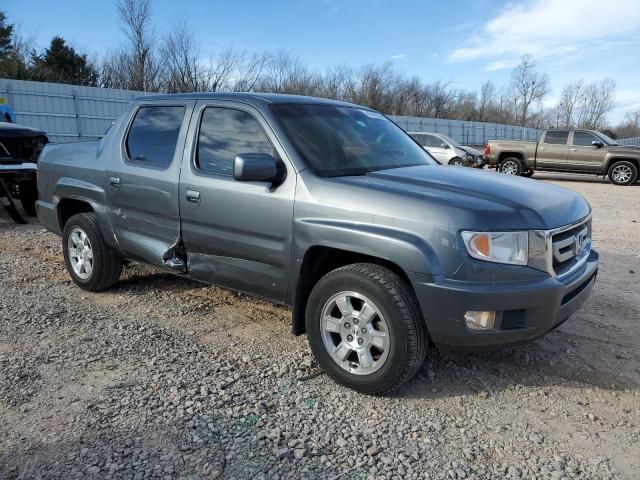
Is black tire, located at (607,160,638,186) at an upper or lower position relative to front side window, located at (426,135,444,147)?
lower

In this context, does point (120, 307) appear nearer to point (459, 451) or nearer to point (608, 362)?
point (459, 451)

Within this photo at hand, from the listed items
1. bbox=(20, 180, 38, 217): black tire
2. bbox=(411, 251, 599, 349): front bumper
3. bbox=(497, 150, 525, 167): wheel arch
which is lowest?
bbox=(20, 180, 38, 217): black tire

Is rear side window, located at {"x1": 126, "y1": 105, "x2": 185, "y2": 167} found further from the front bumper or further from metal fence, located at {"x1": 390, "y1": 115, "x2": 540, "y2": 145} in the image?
metal fence, located at {"x1": 390, "y1": 115, "x2": 540, "y2": 145}

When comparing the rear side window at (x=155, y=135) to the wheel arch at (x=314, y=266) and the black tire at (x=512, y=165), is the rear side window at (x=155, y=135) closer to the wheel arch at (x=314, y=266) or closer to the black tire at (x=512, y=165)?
the wheel arch at (x=314, y=266)

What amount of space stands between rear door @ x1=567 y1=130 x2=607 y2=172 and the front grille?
14.8m

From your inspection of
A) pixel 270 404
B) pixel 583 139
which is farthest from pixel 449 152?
pixel 270 404

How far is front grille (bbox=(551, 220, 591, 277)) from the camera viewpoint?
305 centimetres

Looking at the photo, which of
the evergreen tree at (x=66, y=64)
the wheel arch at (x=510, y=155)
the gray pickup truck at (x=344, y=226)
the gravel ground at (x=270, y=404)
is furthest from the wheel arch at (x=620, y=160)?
the evergreen tree at (x=66, y=64)

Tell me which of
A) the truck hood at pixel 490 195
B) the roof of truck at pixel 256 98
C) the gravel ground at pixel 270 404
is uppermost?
the roof of truck at pixel 256 98

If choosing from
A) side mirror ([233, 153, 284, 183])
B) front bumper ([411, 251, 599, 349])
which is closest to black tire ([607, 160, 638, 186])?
front bumper ([411, 251, 599, 349])

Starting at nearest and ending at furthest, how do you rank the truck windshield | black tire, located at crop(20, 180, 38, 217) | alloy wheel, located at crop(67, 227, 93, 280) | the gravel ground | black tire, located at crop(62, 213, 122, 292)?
the gravel ground
the truck windshield
black tire, located at crop(62, 213, 122, 292)
alloy wheel, located at crop(67, 227, 93, 280)
black tire, located at crop(20, 180, 38, 217)

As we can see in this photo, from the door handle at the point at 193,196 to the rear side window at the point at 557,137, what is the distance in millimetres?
16192

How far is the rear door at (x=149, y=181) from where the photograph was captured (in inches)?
163

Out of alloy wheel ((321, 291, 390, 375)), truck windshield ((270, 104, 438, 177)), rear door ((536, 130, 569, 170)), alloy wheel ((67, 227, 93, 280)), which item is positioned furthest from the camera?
rear door ((536, 130, 569, 170))
